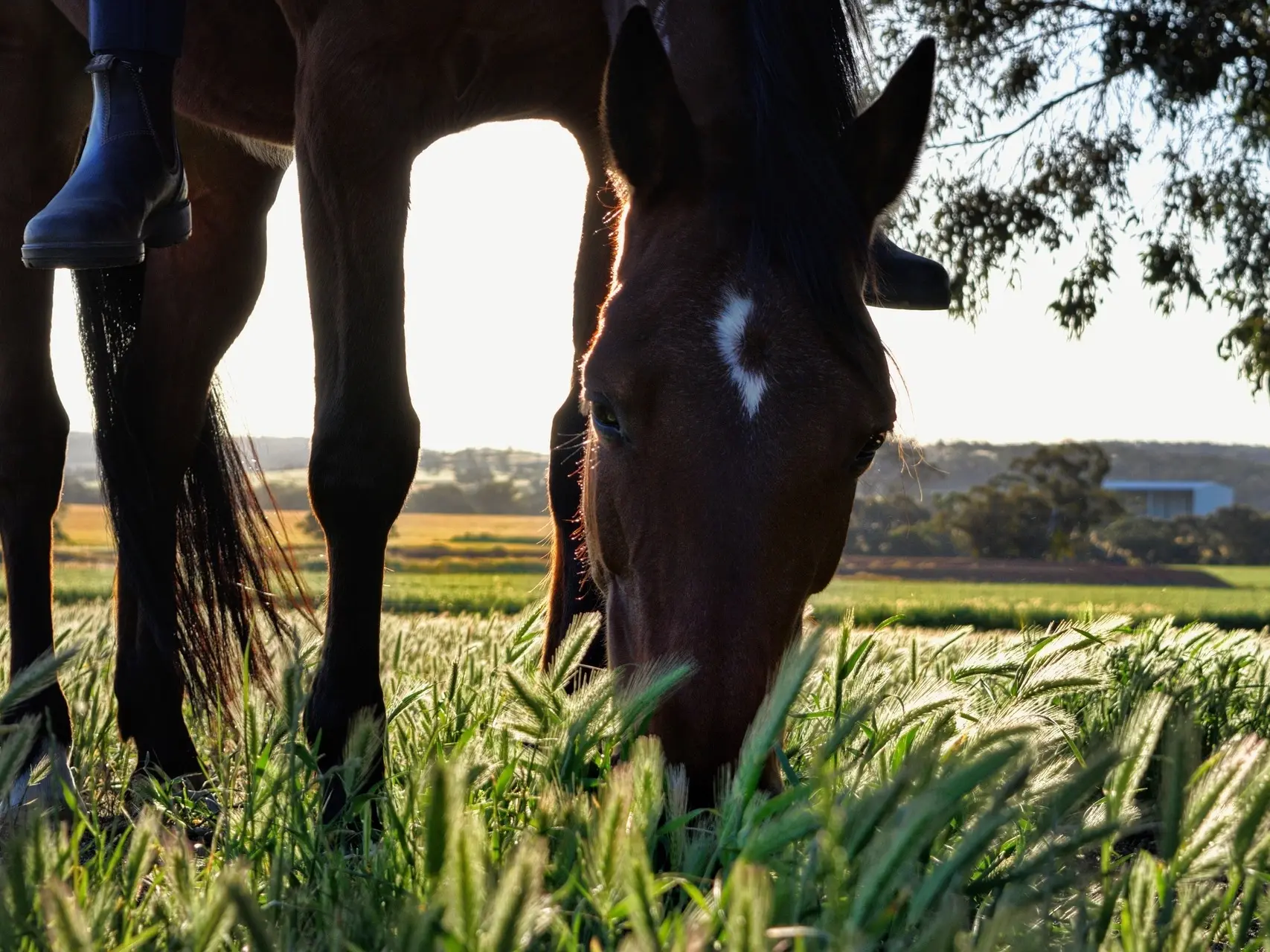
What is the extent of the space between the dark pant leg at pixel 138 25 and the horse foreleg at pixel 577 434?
1254mm

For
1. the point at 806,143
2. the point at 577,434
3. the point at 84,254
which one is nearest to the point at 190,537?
the point at 84,254

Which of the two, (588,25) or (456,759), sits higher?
(588,25)

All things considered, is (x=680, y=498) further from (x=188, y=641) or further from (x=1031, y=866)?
(x=188, y=641)

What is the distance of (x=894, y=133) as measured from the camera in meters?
2.52

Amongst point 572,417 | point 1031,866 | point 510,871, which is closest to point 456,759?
point 510,871

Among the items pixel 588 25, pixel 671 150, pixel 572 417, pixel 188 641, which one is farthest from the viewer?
pixel 188 641

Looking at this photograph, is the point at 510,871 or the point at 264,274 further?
the point at 264,274

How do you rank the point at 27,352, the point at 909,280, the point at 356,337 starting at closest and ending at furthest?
the point at 356,337 → the point at 909,280 → the point at 27,352

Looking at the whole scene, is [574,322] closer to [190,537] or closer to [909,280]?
[909,280]

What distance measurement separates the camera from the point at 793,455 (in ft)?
6.31

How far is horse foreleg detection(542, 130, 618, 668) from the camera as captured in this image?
3.50 meters

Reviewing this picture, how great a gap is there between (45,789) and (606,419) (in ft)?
6.11

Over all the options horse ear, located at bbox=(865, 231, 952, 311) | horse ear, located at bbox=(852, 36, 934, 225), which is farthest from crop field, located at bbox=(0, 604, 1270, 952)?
horse ear, located at bbox=(865, 231, 952, 311)

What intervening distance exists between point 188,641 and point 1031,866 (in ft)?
11.1
